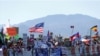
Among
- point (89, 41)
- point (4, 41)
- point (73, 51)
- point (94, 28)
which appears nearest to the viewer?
point (4, 41)

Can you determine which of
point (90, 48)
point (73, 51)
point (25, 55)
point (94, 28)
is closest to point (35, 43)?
point (25, 55)

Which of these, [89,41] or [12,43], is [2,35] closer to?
[12,43]

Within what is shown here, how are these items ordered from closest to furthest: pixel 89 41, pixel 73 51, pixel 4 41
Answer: pixel 4 41 → pixel 73 51 → pixel 89 41

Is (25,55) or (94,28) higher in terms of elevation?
(94,28)

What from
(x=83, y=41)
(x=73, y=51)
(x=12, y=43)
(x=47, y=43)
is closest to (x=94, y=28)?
(x=83, y=41)

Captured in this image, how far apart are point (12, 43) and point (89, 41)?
749cm

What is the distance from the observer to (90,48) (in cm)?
3072

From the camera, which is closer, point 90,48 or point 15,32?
point 15,32

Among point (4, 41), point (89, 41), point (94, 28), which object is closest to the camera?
point (4, 41)

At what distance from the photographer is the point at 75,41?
31.4 m

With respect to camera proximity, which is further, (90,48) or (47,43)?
(90,48)

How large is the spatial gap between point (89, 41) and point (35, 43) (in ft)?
20.4

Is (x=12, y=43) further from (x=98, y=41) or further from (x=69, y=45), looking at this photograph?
(x=98, y=41)

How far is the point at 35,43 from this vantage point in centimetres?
2662
